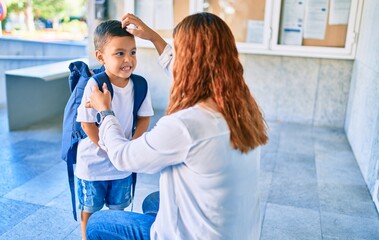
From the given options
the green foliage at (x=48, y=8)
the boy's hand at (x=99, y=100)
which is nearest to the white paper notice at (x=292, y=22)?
the boy's hand at (x=99, y=100)

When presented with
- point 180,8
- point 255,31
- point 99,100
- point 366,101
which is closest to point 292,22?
point 255,31

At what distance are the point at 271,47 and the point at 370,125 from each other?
205cm

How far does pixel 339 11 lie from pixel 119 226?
4428 millimetres

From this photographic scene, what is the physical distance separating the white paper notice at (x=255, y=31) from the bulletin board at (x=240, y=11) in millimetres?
43

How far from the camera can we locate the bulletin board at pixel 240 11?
16.8 feet

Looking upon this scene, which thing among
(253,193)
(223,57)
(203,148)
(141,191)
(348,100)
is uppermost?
(223,57)

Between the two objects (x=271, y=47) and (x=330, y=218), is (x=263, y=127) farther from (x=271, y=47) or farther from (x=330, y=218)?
(x=271, y=47)

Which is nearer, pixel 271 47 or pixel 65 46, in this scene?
pixel 271 47

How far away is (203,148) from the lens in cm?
120

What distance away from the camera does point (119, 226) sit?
1.50 meters

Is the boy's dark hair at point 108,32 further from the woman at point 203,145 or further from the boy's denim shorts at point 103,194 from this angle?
the boy's denim shorts at point 103,194

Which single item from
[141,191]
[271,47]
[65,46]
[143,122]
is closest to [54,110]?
[141,191]

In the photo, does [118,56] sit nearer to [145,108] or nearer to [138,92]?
[138,92]

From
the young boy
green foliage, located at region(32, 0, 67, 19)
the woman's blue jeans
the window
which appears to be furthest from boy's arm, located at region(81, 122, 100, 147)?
green foliage, located at region(32, 0, 67, 19)
